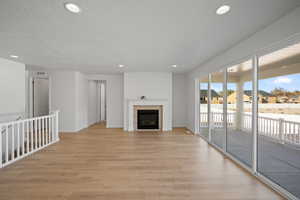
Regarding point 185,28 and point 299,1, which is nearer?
point 299,1

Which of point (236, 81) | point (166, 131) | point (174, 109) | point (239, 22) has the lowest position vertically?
point (166, 131)

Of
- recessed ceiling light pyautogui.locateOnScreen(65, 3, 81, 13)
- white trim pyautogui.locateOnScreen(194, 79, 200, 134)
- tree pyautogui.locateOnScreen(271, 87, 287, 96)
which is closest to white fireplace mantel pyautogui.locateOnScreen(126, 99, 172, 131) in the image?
white trim pyautogui.locateOnScreen(194, 79, 200, 134)

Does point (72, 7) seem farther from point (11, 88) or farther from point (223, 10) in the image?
point (11, 88)

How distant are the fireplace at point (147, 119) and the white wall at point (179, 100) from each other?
1088mm

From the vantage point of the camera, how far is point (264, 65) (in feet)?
9.04

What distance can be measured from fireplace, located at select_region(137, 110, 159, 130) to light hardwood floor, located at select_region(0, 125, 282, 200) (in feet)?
8.08

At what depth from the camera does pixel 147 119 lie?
5.93 metres

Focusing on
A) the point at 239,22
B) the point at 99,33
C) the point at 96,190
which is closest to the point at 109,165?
the point at 96,190

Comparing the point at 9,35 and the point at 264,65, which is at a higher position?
the point at 9,35

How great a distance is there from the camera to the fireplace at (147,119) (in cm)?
590

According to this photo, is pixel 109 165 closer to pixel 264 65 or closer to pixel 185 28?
pixel 185 28

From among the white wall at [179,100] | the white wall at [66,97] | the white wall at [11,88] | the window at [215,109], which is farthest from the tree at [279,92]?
the white wall at [11,88]

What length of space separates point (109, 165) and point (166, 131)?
11.1ft

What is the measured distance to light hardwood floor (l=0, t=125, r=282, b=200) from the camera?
1.83 meters
